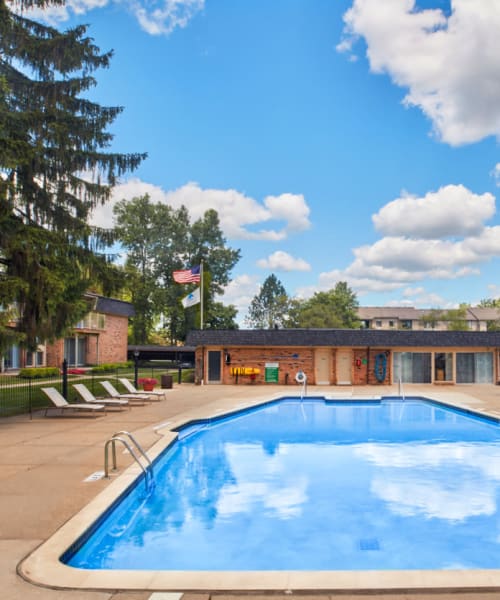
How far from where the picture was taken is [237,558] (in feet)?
21.3

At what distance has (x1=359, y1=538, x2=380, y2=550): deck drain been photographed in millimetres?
6793

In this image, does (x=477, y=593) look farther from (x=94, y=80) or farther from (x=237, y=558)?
(x=94, y=80)

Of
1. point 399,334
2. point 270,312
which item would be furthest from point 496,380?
point 270,312

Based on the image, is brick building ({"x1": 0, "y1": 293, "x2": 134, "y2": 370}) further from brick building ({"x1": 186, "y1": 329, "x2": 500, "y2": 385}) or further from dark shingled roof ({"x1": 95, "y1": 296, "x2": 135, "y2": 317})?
brick building ({"x1": 186, "y1": 329, "x2": 500, "y2": 385})

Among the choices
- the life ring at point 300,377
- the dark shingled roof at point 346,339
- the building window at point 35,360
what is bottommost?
the life ring at point 300,377

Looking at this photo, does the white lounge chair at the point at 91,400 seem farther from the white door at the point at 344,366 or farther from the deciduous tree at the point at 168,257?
the deciduous tree at the point at 168,257

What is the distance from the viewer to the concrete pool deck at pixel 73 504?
4484mm

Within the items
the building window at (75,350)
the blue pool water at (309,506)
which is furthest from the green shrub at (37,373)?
the blue pool water at (309,506)

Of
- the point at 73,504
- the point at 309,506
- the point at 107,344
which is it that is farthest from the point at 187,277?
the point at 73,504

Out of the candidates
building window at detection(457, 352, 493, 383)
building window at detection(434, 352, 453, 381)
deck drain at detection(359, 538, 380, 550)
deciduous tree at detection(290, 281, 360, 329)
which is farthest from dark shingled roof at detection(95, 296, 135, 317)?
deciduous tree at detection(290, 281, 360, 329)

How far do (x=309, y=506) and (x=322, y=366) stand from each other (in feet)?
64.0

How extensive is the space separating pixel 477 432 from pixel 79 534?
12721 mm

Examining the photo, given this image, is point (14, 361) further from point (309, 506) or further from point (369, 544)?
point (369, 544)

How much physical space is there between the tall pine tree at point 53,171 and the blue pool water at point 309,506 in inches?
221
